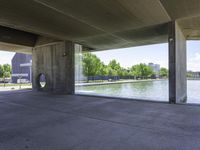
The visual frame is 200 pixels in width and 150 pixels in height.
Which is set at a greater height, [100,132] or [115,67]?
[115,67]

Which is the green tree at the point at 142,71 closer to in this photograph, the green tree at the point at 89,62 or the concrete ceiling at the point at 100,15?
the green tree at the point at 89,62

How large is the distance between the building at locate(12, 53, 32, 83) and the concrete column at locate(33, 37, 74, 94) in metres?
21.2

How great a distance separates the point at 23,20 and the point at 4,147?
4516 millimetres

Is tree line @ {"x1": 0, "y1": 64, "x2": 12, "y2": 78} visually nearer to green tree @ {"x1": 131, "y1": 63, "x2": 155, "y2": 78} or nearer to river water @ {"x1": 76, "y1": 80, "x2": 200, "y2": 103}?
green tree @ {"x1": 131, "y1": 63, "x2": 155, "y2": 78}

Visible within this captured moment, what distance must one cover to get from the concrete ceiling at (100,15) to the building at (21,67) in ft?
83.3

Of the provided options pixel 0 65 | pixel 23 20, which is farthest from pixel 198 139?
pixel 0 65

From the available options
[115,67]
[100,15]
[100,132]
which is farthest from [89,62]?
[115,67]

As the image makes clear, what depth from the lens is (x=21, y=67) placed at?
30453mm

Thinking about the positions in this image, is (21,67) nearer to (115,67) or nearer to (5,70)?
(5,70)

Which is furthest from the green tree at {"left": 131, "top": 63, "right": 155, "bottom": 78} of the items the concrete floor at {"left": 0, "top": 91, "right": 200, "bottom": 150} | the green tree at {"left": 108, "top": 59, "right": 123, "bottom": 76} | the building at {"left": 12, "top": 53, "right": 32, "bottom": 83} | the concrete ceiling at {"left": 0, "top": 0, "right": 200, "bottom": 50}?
the concrete floor at {"left": 0, "top": 91, "right": 200, "bottom": 150}

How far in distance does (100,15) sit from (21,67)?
29663 mm

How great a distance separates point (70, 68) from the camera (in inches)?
331

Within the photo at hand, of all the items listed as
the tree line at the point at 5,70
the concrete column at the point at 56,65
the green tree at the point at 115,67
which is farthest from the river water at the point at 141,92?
the tree line at the point at 5,70

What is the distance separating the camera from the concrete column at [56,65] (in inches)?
332
